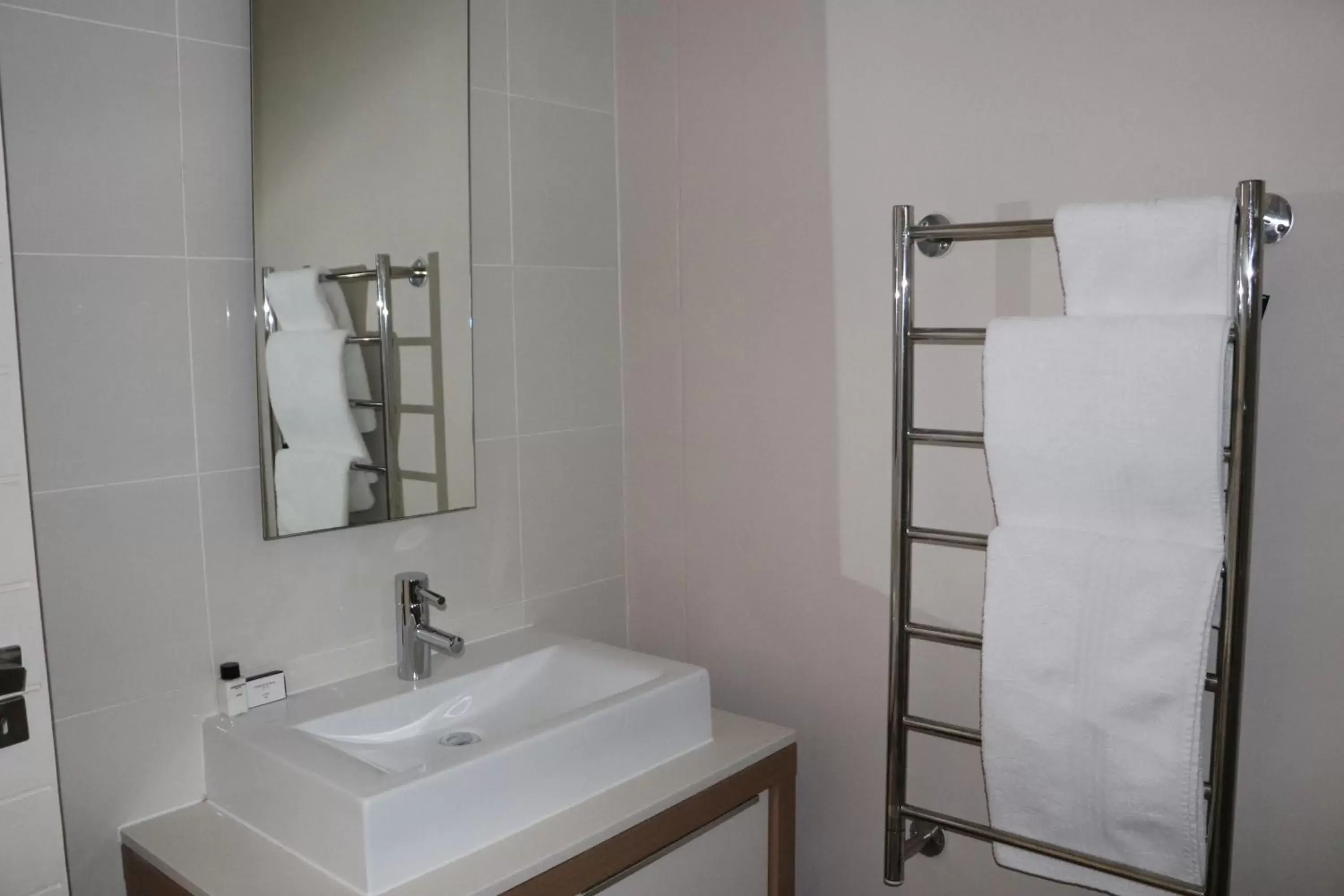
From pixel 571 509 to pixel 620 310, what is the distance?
0.41m

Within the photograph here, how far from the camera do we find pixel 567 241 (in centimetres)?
195

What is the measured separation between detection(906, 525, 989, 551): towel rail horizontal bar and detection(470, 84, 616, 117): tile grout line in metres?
1.03

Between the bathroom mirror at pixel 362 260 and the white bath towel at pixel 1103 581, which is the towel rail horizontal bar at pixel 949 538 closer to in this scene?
the white bath towel at pixel 1103 581

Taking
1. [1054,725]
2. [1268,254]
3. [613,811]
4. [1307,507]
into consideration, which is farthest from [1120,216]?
[613,811]

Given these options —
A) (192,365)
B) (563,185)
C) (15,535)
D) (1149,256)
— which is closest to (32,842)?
(15,535)

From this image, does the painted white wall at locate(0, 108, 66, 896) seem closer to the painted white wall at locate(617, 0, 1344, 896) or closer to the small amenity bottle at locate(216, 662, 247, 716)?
the small amenity bottle at locate(216, 662, 247, 716)

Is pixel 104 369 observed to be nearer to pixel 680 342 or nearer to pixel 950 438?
pixel 680 342

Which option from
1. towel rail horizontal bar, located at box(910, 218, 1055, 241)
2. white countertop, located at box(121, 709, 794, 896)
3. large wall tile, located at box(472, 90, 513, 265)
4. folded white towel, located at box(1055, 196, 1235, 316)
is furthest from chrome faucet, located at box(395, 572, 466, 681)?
folded white towel, located at box(1055, 196, 1235, 316)

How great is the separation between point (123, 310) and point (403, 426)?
0.45 meters

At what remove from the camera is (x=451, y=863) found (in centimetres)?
124

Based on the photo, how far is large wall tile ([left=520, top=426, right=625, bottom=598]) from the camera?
6.31 ft

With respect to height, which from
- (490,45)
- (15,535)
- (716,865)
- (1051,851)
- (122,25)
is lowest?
(716,865)

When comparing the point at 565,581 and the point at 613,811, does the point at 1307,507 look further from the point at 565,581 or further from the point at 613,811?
the point at 565,581

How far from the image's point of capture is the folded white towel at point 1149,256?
121cm
